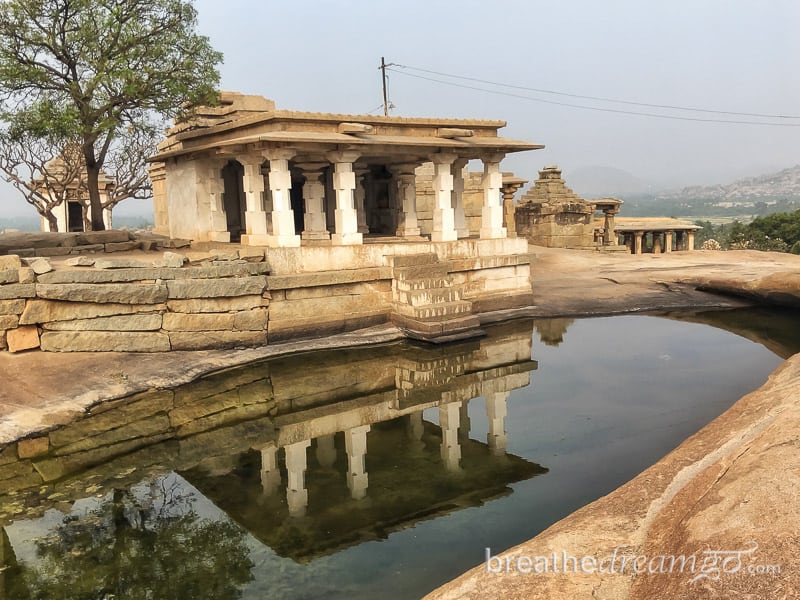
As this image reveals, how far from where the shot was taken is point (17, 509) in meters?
6.18

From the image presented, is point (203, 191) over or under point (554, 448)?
over

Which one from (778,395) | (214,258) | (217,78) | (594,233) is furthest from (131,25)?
(594,233)

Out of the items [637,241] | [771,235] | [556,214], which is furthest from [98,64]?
[771,235]

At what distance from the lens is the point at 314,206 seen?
1536cm

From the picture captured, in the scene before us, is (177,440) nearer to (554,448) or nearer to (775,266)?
(554,448)

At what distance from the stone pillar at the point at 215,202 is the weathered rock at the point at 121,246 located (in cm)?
171

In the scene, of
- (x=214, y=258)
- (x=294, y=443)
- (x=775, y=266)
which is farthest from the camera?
(x=775, y=266)

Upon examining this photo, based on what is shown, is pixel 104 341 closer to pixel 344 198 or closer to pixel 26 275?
pixel 26 275

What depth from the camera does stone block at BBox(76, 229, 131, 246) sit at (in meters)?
13.3

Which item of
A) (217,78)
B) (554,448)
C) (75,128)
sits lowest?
(554,448)

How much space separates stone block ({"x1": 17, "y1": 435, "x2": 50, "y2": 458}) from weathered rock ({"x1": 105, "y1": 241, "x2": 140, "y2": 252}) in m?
6.40

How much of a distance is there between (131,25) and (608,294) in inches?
465

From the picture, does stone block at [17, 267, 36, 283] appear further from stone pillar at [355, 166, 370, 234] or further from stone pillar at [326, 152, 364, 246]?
stone pillar at [355, 166, 370, 234]

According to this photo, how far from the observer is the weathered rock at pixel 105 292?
384 inches
